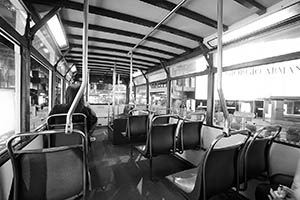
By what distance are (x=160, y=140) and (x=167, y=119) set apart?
108cm

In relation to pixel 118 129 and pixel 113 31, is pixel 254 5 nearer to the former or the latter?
pixel 113 31

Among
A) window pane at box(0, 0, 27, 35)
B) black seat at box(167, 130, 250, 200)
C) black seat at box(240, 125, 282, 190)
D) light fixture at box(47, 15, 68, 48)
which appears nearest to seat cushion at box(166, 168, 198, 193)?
black seat at box(167, 130, 250, 200)

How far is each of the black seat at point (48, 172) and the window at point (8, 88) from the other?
621mm

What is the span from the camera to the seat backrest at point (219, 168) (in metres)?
1.14

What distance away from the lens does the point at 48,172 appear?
3.21ft

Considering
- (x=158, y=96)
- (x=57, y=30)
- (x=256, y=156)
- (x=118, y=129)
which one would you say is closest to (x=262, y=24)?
(x=256, y=156)

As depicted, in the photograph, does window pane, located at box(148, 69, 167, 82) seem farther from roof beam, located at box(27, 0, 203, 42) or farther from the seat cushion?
the seat cushion

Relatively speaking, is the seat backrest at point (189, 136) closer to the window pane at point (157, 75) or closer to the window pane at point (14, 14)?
the window pane at point (157, 75)

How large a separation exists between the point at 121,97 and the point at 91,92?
58.6 inches

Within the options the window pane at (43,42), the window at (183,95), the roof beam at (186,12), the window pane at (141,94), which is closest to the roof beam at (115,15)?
the roof beam at (186,12)

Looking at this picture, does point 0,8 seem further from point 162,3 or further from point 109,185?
point 109,185

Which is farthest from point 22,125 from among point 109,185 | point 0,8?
point 109,185

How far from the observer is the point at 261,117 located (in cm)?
207

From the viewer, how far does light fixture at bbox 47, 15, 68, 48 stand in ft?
6.41
